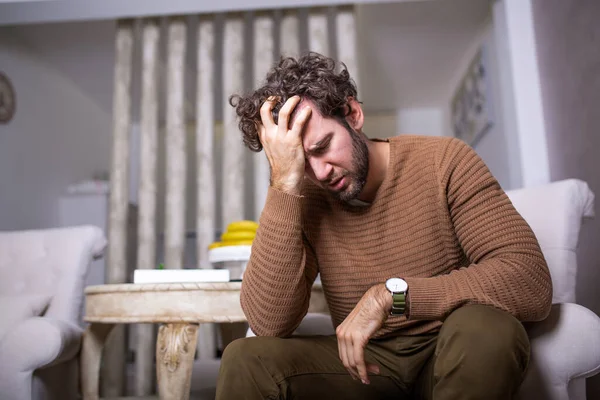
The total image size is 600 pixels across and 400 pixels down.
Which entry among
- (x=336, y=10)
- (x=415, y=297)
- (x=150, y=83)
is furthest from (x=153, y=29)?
(x=415, y=297)

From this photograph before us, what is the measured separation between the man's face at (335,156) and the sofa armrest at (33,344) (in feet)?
3.40

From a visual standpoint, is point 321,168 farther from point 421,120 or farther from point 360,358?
point 421,120

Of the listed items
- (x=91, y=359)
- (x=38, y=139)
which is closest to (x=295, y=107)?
(x=91, y=359)

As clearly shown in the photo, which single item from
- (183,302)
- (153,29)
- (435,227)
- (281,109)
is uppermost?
(153,29)

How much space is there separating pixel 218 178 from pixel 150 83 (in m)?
2.40

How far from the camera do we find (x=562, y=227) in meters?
1.36

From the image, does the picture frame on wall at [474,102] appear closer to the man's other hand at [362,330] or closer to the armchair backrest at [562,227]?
the armchair backrest at [562,227]

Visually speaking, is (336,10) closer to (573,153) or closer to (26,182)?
(573,153)

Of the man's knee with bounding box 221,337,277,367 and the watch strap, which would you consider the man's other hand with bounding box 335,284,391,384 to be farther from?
the man's knee with bounding box 221,337,277,367

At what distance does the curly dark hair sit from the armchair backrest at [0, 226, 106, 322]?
3.84ft

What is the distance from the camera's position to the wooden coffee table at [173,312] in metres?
1.41

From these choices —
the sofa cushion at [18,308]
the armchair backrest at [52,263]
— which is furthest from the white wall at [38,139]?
the sofa cushion at [18,308]

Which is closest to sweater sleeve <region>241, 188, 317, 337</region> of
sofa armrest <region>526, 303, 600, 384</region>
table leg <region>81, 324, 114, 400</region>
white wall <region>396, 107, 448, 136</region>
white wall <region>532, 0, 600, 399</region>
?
sofa armrest <region>526, 303, 600, 384</region>

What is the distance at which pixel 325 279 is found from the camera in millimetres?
1226
